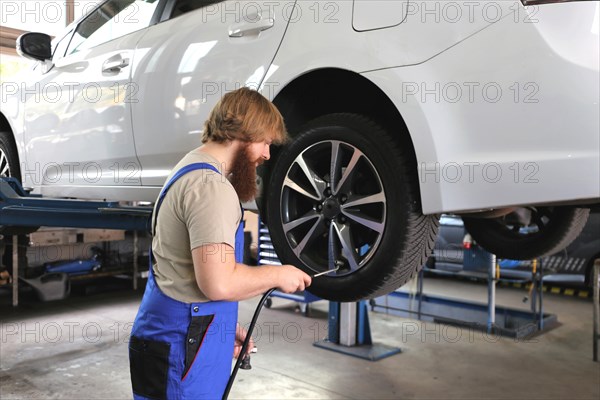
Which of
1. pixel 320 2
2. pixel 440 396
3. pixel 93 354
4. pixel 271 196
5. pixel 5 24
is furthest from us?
pixel 5 24

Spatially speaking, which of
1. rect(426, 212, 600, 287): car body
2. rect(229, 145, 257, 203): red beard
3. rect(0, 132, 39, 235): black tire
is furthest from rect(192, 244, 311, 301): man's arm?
rect(426, 212, 600, 287): car body

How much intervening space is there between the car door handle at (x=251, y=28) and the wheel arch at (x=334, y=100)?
223 millimetres

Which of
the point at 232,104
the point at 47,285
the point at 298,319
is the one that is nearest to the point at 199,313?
the point at 232,104

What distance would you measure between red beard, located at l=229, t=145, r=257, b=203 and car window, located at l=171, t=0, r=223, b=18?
3.03 ft

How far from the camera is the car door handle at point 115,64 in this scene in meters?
2.43

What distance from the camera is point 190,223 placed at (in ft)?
4.32

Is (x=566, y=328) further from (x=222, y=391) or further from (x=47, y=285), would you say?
(x=47, y=285)

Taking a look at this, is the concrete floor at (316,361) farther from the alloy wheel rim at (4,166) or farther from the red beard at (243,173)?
the red beard at (243,173)

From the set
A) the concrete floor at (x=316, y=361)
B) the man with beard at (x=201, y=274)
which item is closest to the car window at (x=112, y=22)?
the man with beard at (x=201, y=274)

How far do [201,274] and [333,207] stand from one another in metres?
0.62

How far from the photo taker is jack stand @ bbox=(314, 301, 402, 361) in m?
4.75

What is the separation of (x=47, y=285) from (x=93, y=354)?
181 cm

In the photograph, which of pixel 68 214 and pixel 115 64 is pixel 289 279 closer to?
pixel 115 64

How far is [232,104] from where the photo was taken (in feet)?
4.72
